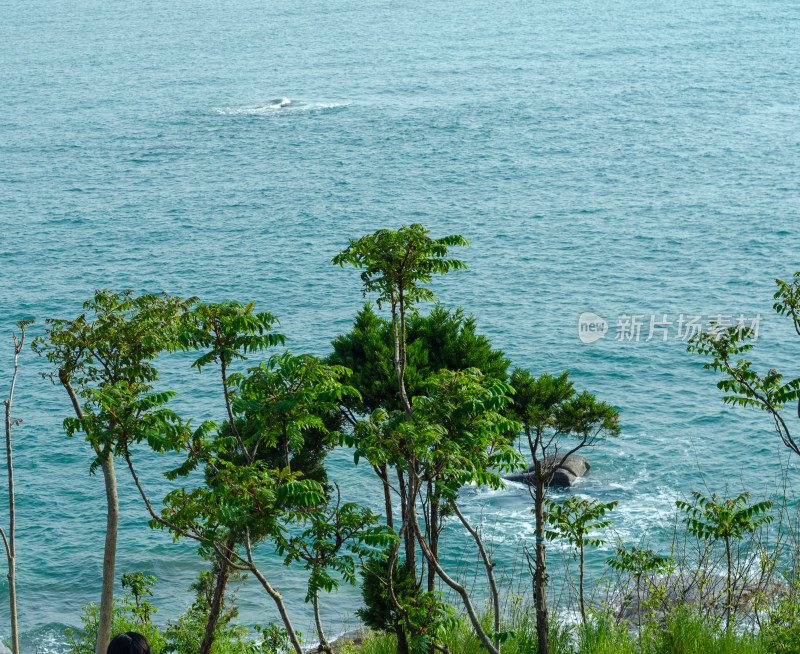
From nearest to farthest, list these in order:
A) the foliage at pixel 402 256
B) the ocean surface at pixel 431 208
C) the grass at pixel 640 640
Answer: the foliage at pixel 402 256, the grass at pixel 640 640, the ocean surface at pixel 431 208

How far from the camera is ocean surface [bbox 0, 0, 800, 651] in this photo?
114ft

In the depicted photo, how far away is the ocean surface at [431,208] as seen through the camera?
34.8m

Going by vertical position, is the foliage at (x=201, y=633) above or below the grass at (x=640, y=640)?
below

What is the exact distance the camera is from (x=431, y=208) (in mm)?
67000

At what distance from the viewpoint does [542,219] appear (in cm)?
6506

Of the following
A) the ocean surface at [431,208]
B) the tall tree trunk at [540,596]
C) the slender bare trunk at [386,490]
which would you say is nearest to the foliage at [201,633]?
the slender bare trunk at [386,490]

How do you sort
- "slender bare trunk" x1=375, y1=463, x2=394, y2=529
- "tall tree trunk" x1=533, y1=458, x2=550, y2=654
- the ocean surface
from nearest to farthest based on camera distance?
1. "slender bare trunk" x1=375, y1=463, x2=394, y2=529
2. "tall tree trunk" x1=533, y1=458, x2=550, y2=654
3. the ocean surface

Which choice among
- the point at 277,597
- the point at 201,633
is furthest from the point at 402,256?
the point at 201,633

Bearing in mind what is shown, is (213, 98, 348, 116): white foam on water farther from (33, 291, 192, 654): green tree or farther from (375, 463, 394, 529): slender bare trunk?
(33, 291, 192, 654): green tree

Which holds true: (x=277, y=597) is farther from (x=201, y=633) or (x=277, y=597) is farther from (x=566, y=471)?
(x=566, y=471)

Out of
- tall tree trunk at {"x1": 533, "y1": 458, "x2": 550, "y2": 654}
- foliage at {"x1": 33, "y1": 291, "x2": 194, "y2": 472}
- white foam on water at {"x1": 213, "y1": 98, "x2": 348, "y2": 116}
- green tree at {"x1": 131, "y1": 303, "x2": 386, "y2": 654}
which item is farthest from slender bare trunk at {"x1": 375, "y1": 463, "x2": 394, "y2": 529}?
white foam on water at {"x1": 213, "y1": 98, "x2": 348, "y2": 116}

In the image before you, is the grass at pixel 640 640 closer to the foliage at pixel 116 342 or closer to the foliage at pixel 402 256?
the foliage at pixel 402 256

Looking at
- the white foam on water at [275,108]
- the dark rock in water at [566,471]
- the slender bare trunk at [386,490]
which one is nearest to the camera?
the slender bare trunk at [386,490]

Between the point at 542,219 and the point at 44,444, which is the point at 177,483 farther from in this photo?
the point at 542,219
